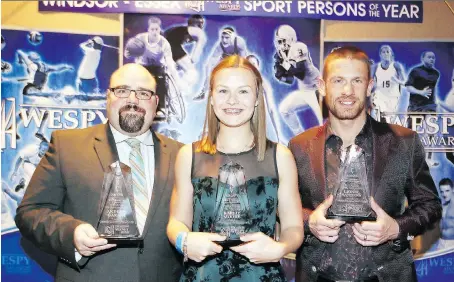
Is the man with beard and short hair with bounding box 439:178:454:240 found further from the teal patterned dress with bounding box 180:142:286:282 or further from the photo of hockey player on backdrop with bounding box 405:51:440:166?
the teal patterned dress with bounding box 180:142:286:282

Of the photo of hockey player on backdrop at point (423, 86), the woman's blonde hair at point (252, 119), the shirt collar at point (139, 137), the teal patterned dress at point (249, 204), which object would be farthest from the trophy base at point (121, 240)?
the photo of hockey player on backdrop at point (423, 86)

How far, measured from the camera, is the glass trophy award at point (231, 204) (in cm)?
241

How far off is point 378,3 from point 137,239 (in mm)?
3293

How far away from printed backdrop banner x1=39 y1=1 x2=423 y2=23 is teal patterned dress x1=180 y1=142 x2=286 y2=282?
239 cm

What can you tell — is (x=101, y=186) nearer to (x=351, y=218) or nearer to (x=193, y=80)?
(x=351, y=218)

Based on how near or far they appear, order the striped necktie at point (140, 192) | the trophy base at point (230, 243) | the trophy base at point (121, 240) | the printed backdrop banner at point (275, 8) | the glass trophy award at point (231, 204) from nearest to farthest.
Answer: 1. the trophy base at point (230, 243)
2. the glass trophy award at point (231, 204)
3. the trophy base at point (121, 240)
4. the striped necktie at point (140, 192)
5. the printed backdrop banner at point (275, 8)

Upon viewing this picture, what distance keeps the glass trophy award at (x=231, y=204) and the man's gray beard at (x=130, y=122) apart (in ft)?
2.75

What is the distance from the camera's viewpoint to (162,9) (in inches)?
183

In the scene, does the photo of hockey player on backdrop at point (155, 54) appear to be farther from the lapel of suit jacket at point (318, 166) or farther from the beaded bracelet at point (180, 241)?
the beaded bracelet at point (180, 241)

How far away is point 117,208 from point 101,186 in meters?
0.42

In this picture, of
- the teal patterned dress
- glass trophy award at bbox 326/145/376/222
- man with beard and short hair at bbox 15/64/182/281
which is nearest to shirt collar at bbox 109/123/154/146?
man with beard and short hair at bbox 15/64/182/281

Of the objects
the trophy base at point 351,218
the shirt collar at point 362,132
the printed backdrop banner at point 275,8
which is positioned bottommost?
the trophy base at point 351,218

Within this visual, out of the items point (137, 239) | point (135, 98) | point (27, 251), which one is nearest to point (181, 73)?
point (135, 98)

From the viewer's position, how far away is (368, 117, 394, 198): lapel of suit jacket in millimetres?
2969
